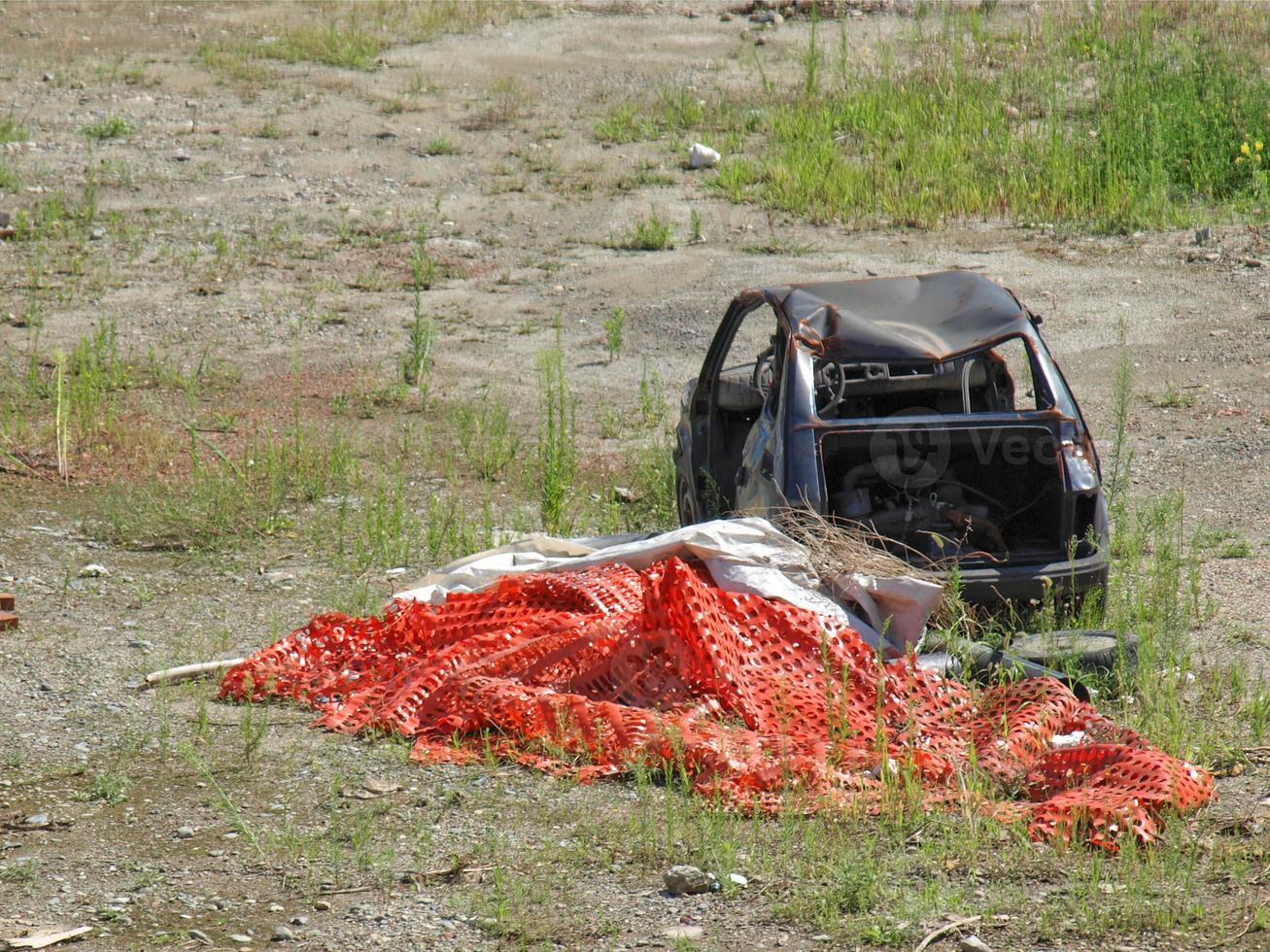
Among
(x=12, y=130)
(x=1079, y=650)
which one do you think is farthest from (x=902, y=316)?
(x=12, y=130)

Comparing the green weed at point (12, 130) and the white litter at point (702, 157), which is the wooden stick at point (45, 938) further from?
the green weed at point (12, 130)

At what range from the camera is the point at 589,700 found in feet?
17.8

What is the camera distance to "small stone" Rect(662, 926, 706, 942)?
4.11 meters

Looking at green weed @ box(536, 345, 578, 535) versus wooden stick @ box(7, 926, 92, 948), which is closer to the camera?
wooden stick @ box(7, 926, 92, 948)

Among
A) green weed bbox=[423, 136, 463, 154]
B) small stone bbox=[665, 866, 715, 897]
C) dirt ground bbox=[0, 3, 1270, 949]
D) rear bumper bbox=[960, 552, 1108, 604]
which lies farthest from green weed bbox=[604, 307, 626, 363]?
small stone bbox=[665, 866, 715, 897]

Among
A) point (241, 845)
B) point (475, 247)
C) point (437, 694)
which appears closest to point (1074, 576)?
point (437, 694)

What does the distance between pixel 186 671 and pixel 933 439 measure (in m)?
3.26

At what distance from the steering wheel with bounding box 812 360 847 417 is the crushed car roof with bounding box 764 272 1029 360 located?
0.67 ft

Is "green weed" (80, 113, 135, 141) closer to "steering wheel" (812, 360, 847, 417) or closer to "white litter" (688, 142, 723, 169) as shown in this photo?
"white litter" (688, 142, 723, 169)

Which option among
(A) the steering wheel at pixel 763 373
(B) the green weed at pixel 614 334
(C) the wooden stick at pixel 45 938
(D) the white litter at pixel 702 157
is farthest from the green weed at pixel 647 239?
(C) the wooden stick at pixel 45 938

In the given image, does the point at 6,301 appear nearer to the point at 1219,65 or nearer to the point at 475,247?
the point at 475,247

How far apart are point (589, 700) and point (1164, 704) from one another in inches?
83.0

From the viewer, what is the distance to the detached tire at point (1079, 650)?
565cm

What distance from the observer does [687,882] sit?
14.3 feet
